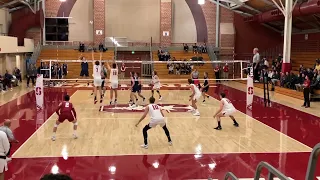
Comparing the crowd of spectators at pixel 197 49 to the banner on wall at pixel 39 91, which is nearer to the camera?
the banner on wall at pixel 39 91

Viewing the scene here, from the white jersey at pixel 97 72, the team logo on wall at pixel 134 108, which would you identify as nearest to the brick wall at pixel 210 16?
the team logo on wall at pixel 134 108

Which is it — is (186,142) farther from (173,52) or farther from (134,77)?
(173,52)

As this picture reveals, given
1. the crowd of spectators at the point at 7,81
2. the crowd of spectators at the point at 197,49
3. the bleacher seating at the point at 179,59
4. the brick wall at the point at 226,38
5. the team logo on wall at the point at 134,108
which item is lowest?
the team logo on wall at the point at 134,108

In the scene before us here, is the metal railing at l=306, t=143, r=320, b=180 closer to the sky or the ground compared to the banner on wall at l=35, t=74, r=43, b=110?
closer to the sky

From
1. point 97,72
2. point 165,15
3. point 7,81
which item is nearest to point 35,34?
point 7,81

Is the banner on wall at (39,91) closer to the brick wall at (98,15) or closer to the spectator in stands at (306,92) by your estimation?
the spectator in stands at (306,92)

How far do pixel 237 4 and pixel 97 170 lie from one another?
30.5m

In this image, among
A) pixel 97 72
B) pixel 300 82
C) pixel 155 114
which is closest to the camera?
pixel 155 114

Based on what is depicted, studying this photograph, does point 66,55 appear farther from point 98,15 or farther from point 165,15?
point 165,15

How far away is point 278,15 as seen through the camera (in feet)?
110

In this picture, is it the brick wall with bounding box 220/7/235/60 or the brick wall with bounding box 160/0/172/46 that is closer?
the brick wall with bounding box 160/0/172/46

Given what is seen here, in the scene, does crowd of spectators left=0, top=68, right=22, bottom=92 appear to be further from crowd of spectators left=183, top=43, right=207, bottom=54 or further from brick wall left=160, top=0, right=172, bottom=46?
crowd of spectators left=183, top=43, right=207, bottom=54

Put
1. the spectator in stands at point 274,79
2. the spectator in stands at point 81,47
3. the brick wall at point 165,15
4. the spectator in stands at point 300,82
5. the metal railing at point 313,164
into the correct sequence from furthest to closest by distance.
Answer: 1. the brick wall at point 165,15
2. the spectator in stands at point 81,47
3. the spectator in stands at point 274,79
4. the spectator in stands at point 300,82
5. the metal railing at point 313,164

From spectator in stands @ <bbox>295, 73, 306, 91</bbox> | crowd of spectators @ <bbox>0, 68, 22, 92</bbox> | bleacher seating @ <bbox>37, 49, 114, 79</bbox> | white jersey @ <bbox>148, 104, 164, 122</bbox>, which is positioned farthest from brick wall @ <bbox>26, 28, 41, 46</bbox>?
white jersey @ <bbox>148, 104, 164, 122</bbox>
